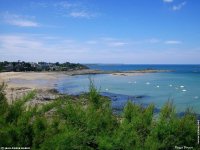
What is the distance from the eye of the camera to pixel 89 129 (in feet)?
60.3

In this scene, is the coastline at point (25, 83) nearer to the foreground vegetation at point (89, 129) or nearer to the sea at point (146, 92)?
the sea at point (146, 92)

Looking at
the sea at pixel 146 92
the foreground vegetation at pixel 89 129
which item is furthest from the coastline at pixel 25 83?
the foreground vegetation at pixel 89 129

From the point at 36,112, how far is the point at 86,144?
309 centimetres

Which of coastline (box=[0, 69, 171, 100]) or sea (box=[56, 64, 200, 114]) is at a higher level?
coastline (box=[0, 69, 171, 100])

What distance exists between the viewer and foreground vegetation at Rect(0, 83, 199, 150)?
1639 centimetres

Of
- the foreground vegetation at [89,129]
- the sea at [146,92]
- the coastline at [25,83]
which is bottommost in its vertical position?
the sea at [146,92]

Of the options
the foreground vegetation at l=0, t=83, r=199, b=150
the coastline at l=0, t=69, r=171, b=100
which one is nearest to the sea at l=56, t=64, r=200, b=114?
the coastline at l=0, t=69, r=171, b=100

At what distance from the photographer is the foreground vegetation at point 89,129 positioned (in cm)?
1639

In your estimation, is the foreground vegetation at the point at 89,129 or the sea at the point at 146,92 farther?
the sea at the point at 146,92

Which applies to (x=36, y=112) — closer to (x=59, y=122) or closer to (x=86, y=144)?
(x=59, y=122)

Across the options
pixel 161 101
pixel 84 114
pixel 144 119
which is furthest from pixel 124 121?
pixel 161 101

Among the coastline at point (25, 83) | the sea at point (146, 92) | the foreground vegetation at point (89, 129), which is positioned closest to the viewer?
the foreground vegetation at point (89, 129)

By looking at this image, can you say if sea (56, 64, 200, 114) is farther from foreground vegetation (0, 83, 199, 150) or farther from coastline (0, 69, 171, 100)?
foreground vegetation (0, 83, 199, 150)

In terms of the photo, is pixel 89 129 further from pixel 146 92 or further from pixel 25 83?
pixel 25 83
